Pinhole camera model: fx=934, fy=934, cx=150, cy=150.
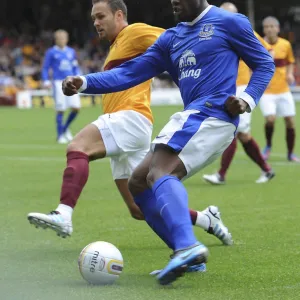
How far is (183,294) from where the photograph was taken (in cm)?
598

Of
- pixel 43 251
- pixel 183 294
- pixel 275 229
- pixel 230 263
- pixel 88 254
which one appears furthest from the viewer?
pixel 275 229

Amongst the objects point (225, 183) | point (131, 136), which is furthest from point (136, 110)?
point (225, 183)

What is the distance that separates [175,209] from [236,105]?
815 mm

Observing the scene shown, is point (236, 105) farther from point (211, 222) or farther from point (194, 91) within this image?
point (211, 222)

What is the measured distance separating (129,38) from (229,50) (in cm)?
178

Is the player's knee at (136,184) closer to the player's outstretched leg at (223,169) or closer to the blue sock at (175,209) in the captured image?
the blue sock at (175,209)

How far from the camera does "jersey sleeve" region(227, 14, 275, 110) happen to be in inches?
254

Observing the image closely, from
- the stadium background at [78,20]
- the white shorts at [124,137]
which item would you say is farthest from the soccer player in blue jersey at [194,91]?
the stadium background at [78,20]

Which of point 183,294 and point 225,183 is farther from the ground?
point 183,294

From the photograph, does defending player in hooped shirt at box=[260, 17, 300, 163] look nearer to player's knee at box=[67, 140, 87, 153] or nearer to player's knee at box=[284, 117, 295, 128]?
player's knee at box=[284, 117, 295, 128]

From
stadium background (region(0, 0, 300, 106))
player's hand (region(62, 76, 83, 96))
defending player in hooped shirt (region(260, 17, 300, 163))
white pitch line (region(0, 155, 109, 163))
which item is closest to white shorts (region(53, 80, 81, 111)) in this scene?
white pitch line (region(0, 155, 109, 163))

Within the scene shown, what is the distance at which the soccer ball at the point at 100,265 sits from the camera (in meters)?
6.35

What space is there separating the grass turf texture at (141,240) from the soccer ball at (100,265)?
8cm

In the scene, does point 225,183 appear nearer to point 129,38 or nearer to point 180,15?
point 129,38
